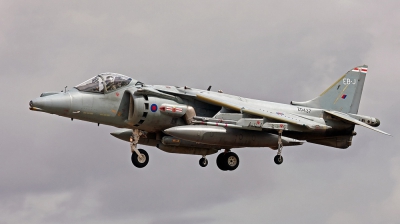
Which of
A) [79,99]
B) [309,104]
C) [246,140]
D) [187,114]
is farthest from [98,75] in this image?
[309,104]

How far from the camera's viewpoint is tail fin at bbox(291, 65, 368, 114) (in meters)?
32.4

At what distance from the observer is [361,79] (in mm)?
33281

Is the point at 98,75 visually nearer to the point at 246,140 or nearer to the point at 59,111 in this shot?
the point at 59,111

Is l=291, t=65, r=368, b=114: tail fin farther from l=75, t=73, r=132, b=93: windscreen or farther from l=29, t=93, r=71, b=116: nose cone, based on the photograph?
l=29, t=93, r=71, b=116: nose cone

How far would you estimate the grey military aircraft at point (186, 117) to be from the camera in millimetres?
28375

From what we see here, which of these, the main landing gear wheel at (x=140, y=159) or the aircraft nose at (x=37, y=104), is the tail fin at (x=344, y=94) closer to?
the main landing gear wheel at (x=140, y=159)

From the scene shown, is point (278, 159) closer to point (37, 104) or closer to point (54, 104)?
point (54, 104)

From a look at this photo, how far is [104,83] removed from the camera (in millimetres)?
28641

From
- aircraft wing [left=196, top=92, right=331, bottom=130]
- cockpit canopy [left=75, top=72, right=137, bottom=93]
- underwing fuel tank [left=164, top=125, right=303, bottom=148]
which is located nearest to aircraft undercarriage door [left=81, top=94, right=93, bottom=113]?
cockpit canopy [left=75, top=72, right=137, bottom=93]

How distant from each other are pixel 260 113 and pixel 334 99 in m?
4.44

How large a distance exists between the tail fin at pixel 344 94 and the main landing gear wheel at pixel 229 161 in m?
3.06

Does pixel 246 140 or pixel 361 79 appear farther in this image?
pixel 361 79

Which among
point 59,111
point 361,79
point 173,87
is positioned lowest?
point 59,111

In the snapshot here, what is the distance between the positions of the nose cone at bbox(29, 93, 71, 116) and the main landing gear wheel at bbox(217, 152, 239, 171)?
5.89 m
